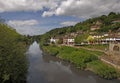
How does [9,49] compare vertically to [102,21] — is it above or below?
below

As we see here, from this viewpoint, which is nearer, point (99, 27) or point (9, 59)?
point (9, 59)

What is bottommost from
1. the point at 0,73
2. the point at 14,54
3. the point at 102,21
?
the point at 0,73

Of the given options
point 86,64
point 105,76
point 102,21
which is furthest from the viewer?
point 102,21

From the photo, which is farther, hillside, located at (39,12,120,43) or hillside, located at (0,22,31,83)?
hillside, located at (39,12,120,43)

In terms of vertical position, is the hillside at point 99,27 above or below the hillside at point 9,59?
above

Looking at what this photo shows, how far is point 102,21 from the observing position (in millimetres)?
105875

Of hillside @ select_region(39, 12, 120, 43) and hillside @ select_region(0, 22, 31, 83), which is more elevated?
hillside @ select_region(39, 12, 120, 43)

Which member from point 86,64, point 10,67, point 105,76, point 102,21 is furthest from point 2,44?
point 102,21

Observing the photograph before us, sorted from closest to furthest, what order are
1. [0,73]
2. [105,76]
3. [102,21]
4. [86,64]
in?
[0,73] → [105,76] → [86,64] → [102,21]

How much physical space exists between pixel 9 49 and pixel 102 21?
88.4m

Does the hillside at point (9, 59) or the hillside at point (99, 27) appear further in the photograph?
the hillside at point (99, 27)

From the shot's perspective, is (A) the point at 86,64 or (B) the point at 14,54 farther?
(A) the point at 86,64

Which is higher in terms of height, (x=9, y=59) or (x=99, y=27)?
(x=99, y=27)

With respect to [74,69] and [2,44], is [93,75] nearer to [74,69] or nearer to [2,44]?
[74,69]
